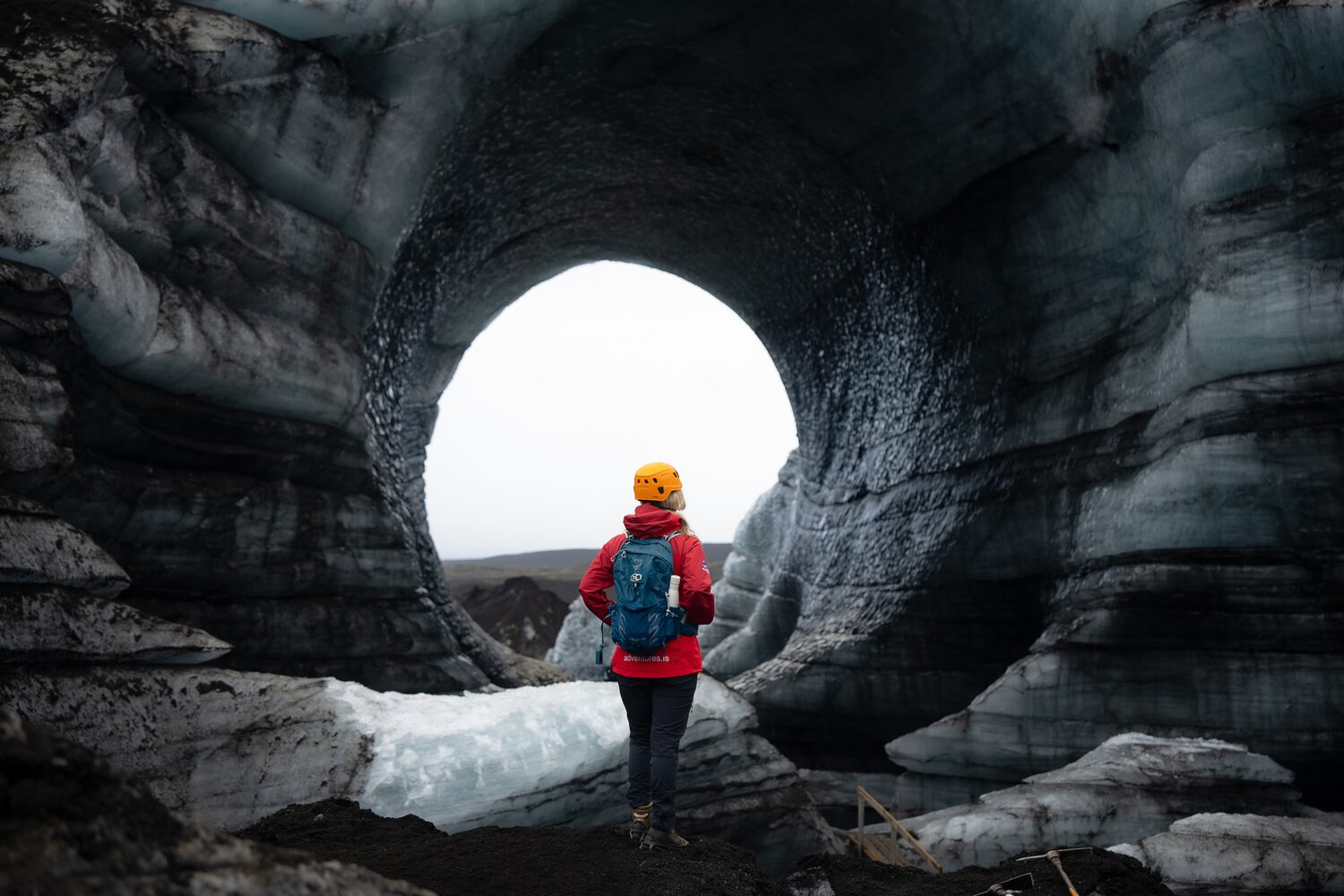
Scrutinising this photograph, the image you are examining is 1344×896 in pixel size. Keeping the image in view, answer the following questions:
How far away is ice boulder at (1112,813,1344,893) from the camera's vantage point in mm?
4988

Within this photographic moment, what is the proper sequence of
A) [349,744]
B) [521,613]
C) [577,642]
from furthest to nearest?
[521,613] → [577,642] → [349,744]

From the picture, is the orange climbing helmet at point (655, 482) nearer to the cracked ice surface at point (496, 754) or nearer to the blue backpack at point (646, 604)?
the blue backpack at point (646, 604)

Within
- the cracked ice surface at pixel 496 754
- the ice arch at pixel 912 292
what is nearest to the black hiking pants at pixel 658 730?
the cracked ice surface at pixel 496 754

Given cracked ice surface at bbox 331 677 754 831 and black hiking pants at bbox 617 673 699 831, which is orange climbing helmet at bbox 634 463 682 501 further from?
cracked ice surface at bbox 331 677 754 831

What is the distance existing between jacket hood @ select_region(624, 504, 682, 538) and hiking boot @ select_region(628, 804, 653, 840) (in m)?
1.07

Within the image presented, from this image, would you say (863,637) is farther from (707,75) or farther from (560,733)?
(707,75)

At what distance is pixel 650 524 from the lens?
3.80 m

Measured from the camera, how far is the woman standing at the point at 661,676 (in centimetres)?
368

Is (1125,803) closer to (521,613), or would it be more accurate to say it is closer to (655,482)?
(655,482)

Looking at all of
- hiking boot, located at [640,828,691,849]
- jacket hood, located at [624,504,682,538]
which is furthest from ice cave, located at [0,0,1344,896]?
jacket hood, located at [624,504,682,538]

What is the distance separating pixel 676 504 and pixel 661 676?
0.67 meters

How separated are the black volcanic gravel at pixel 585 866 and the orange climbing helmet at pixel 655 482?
135cm

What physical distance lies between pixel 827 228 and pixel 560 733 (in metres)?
6.99

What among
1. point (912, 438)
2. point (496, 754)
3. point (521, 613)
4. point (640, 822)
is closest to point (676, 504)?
point (640, 822)
